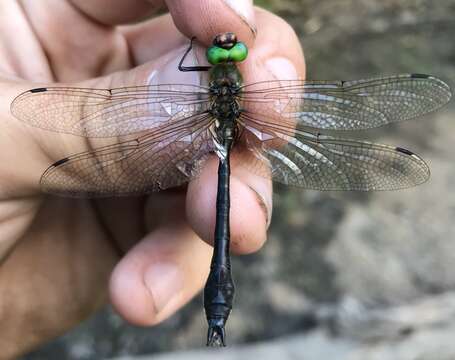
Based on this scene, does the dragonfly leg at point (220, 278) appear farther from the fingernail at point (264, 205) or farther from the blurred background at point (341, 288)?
the blurred background at point (341, 288)

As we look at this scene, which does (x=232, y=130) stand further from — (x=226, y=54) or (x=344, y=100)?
(x=344, y=100)

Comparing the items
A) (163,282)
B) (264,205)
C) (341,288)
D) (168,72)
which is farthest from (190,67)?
(341,288)

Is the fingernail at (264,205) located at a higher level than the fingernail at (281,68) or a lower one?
lower

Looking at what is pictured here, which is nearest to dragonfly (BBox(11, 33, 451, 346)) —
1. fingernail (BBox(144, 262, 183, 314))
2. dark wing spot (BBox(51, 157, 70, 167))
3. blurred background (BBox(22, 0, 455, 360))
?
dark wing spot (BBox(51, 157, 70, 167))

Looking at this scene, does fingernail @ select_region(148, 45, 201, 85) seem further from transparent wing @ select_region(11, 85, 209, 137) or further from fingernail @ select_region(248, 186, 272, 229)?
fingernail @ select_region(248, 186, 272, 229)

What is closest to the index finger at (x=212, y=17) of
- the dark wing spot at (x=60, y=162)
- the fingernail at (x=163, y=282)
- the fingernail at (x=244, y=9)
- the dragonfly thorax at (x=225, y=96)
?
the fingernail at (x=244, y=9)

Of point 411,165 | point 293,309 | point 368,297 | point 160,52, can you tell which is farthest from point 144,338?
point 411,165
